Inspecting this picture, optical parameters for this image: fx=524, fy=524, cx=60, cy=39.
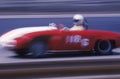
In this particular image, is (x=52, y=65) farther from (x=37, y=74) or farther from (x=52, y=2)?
(x=52, y=2)

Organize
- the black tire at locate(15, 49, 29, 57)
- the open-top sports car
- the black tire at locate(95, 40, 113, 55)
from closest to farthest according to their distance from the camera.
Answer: the open-top sports car
the black tire at locate(15, 49, 29, 57)
the black tire at locate(95, 40, 113, 55)

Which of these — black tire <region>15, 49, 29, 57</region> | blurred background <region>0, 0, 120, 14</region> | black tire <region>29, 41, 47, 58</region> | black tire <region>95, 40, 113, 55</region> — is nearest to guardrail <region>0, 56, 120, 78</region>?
black tire <region>29, 41, 47, 58</region>

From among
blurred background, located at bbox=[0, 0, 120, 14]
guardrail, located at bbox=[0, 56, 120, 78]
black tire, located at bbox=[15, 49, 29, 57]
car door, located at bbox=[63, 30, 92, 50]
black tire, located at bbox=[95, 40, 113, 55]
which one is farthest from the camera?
blurred background, located at bbox=[0, 0, 120, 14]

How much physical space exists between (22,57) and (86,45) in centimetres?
175

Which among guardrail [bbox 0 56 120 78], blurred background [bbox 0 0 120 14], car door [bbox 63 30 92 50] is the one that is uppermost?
blurred background [bbox 0 0 120 14]

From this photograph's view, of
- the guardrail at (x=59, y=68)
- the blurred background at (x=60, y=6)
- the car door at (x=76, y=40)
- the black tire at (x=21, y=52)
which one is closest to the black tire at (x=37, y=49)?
the black tire at (x=21, y=52)

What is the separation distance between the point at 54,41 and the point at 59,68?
21.3 ft

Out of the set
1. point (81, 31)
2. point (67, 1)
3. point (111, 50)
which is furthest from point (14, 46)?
point (67, 1)

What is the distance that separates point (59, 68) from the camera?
271 inches

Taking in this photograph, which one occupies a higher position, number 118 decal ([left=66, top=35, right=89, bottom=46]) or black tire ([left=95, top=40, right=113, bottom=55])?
number 118 decal ([left=66, top=35, right=89, bottom=46])

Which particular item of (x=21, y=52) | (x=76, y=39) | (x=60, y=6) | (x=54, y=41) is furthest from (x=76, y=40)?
(x=60, y=6)

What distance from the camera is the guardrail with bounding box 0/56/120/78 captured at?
669cm

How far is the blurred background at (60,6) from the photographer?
28.5 m

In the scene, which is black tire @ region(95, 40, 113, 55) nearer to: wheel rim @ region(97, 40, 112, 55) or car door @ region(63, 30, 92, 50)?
wheel rim @ region(97, 40, 112, 55)
